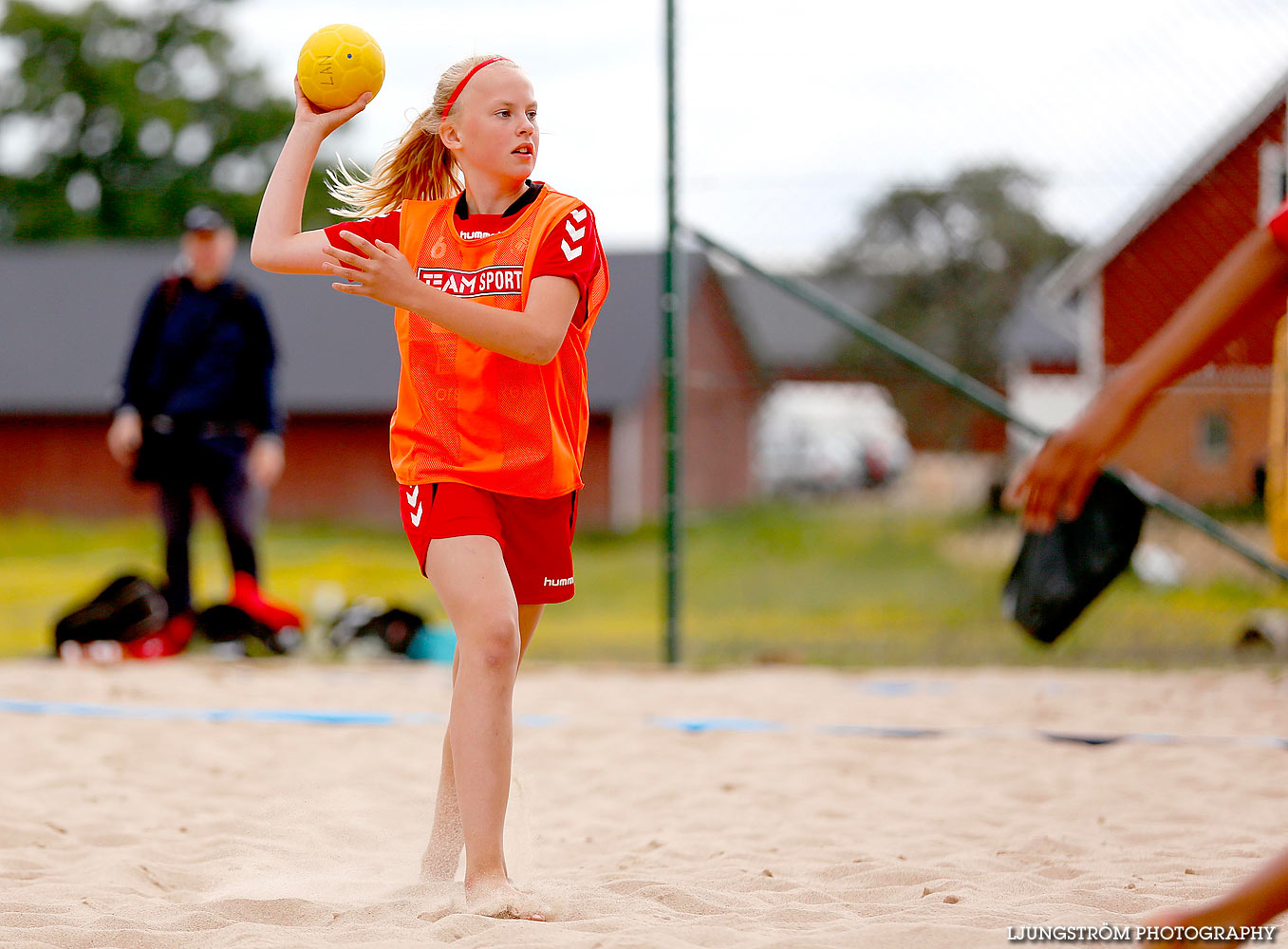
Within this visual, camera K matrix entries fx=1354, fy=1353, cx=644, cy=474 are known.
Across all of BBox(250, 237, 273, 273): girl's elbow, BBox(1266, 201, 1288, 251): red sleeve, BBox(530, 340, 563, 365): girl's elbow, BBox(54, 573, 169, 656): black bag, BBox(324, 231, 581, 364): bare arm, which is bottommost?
BBox(54, 573, 169, 656): black bag

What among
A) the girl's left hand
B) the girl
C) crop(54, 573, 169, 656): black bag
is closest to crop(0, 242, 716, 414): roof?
crop(54, 573, 169, 656): black bag

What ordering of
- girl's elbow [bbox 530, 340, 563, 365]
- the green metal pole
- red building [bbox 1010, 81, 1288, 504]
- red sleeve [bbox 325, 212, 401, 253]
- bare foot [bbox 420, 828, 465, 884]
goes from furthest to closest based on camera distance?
the green metal pole → red building [bbox 1010, 81, 1288, 504] → bare foot [bbox 420, 828, 465, 884] → red sleeve [bbox 325, 212, 401, 253] → girl's elbow [bbox 530, 340, 563, 365]

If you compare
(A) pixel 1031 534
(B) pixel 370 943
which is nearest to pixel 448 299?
(B) pixel 370 943

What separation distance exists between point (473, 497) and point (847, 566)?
20.6ft

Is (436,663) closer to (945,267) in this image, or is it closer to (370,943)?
(945,267)

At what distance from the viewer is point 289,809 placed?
12.6ft

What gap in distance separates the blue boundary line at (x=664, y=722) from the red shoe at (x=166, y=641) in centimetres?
127

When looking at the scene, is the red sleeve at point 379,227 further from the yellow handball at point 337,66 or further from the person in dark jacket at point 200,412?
the person in dark jacket at point 200,412

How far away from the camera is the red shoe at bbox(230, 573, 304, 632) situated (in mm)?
7133

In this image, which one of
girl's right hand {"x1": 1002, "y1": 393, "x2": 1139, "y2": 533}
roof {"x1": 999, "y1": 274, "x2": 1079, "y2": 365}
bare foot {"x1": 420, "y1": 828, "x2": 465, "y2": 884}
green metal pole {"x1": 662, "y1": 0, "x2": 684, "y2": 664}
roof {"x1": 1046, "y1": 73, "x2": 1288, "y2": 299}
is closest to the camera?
girl's right hand {"x1": 1002, "y1": 393, "x2": 1139, "y2": 533}

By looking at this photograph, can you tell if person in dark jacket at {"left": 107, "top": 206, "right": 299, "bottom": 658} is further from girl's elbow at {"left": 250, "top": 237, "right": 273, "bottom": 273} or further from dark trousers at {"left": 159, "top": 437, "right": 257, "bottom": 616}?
girl's elbow at {"left": 250, "top": 237, "right": 273, "bottom": 273}

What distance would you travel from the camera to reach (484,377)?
9.17 ft

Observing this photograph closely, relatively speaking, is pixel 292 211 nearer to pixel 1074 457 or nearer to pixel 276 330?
pixel 1074 457

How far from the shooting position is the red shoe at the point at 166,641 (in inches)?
273
